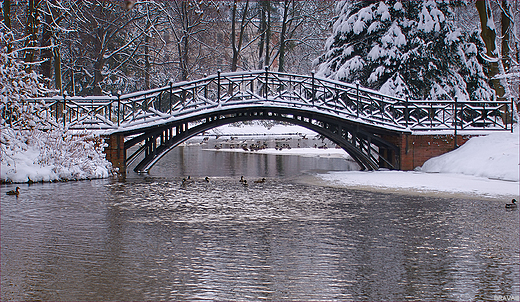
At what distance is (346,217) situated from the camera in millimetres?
11266

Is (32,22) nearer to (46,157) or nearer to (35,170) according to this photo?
(46,157)

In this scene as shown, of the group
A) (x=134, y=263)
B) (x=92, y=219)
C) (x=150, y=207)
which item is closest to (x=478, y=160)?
(x=150, y=207)

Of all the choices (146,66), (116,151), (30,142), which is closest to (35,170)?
(30,142)

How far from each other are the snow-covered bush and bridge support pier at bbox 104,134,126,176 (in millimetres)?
1369

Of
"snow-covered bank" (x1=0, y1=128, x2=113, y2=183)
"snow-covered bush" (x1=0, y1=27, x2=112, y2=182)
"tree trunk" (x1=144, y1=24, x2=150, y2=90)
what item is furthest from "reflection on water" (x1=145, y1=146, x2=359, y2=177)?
"tree trunk" (x1=144, y1=24, x2=150, y2=90)

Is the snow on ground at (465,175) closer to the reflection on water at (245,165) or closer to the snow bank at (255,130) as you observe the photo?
the reflection on water at (245,165)

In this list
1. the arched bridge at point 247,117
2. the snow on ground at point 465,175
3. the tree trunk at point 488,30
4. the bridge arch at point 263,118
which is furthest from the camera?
the tree trunk at point 488,30

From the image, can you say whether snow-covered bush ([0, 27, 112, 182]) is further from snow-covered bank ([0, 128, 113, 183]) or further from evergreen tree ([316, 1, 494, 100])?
evergreen tree ([316, 1, 494, 100])

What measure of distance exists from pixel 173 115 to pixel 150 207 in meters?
8.02

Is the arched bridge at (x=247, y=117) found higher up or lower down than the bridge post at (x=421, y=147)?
higher up

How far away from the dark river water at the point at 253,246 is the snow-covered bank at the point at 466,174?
1.87 m

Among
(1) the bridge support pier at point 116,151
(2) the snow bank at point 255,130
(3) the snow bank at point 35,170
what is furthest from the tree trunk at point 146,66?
(3) the snow bank at point 35,170

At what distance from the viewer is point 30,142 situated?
17.4m

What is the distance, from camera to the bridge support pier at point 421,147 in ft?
69.1
